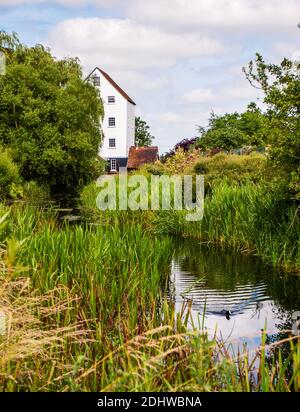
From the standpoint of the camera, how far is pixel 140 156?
181ft

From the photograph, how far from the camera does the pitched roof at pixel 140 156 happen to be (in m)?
54.2

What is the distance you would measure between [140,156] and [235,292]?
46199mm

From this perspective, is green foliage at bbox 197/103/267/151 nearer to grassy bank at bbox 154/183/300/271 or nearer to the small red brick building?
the small red brick building

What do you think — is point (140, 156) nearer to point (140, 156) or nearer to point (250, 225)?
point (140, 156)

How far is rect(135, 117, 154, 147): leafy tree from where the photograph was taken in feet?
226

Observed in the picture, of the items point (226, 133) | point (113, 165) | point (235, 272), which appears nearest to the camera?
point (235, 272)

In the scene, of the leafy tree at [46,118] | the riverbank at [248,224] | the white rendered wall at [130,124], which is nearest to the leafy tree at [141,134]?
the white rendered wall at [130,124]

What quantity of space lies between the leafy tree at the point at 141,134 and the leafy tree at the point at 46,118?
113 ft

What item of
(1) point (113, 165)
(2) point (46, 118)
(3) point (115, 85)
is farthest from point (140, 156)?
(2) point (46, 118)

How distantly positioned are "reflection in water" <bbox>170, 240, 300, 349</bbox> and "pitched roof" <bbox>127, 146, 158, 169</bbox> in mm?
40882

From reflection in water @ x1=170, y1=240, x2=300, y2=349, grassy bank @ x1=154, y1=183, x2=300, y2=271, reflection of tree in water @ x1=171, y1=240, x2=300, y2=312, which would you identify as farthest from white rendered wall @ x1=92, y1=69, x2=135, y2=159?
reflection in water @ x1=170, y1=240, x2=300, y2=349
